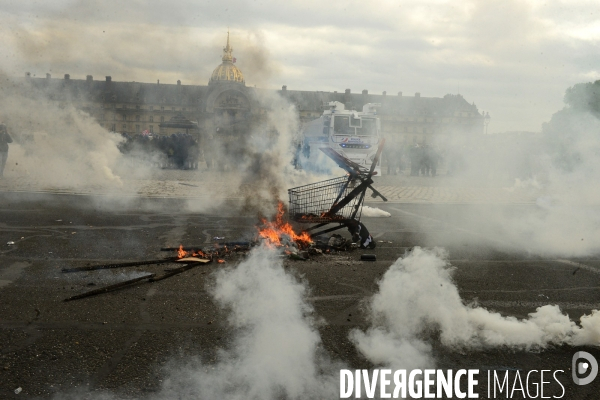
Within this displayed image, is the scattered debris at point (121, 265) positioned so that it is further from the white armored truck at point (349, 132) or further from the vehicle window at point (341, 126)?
the vehicle window at point (341, 126)

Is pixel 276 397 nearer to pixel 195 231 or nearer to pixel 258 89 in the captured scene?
pixel 195 231

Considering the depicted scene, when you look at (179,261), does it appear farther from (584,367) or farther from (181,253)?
(584,367)

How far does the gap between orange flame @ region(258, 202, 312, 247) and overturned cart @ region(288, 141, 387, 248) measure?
0.24 meters

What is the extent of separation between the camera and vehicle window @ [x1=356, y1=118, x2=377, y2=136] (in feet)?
70.5

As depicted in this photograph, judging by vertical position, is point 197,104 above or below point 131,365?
above

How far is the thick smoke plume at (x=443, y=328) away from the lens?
4.38 m

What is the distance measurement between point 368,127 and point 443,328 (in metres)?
17.6

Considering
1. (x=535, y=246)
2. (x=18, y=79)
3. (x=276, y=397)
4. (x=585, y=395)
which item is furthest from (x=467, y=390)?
(x=18, y=79)

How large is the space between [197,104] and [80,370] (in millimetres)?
86892

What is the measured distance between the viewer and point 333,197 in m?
8.75

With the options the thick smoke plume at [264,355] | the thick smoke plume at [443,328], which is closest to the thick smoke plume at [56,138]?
the thick smoke plume at [264,355]

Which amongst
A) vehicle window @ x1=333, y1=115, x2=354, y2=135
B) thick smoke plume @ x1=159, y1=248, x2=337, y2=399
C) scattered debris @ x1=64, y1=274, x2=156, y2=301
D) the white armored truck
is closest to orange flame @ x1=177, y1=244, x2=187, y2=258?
scattered debris @ x1=64, y1=274, x2=156, y2=301

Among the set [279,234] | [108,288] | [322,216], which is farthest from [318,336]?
[322,216]

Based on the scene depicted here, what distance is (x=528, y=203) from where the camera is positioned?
1712 centimetres
